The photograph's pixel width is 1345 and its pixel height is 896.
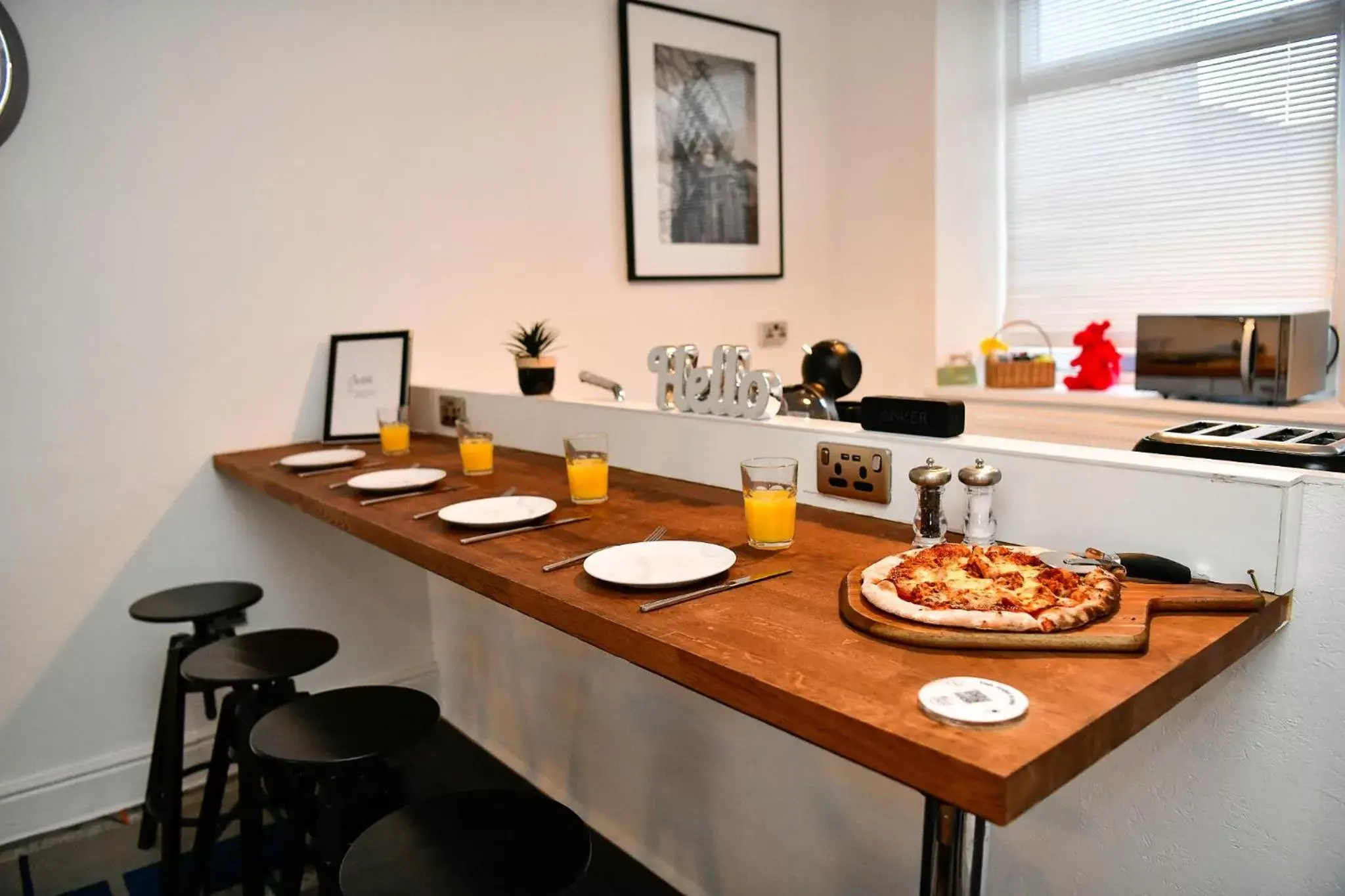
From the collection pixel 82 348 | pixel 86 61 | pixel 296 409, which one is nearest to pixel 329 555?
pixel 296 409

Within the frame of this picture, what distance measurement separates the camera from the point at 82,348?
2.27m

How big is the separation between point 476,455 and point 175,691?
851 mm

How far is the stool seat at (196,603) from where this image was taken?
2.03 meters

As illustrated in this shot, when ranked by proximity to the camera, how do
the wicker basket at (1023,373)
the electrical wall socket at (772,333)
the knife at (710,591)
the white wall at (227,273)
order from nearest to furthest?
the knife at (710,591) → the white wall at (227,273) → the wicker basket at (1023,373) → the electrical wall socket at (772,333)

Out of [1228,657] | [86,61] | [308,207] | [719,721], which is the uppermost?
[86,61]

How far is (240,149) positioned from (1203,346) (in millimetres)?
2873

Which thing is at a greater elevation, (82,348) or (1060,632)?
(82,348)

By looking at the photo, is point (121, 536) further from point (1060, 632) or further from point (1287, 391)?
point (1287, 391)

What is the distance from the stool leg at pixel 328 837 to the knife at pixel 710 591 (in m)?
0.70

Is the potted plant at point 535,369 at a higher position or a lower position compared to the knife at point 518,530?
higher

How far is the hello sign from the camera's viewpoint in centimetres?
169

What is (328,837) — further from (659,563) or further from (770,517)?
(770,517)

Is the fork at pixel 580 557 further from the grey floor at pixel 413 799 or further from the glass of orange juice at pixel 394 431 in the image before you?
the glass of orange juice at pixel 394 431

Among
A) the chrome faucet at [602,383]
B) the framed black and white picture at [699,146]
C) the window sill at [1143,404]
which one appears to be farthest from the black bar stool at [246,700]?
the window sill at [1143,404]
